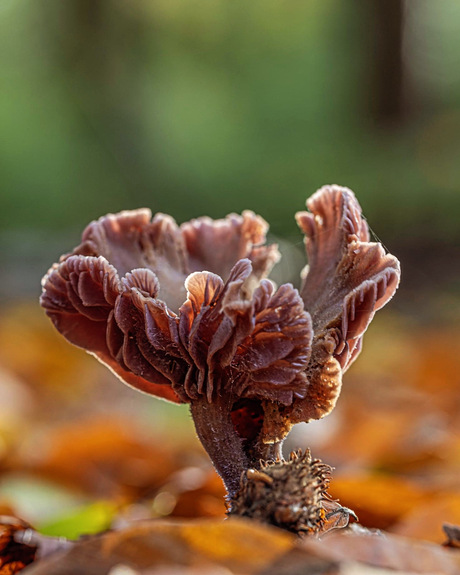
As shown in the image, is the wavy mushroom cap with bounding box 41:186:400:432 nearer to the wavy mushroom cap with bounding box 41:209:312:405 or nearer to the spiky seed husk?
the wavy mushroom cap with bounding box 41:209:312:405

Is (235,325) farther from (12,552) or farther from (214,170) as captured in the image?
(214,170)

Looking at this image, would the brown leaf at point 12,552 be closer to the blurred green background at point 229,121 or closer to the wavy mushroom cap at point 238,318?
the wavy mushroom cap at point 238,318

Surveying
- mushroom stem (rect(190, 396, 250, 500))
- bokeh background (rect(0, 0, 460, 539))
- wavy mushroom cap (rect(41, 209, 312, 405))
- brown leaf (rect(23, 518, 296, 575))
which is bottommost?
brown leaf (rect(23, 518, 296, 575))

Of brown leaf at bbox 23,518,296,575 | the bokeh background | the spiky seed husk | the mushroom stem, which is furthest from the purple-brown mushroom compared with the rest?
the bokeh background

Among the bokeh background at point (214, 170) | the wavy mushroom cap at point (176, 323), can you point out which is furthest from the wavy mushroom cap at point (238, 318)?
the bokeh background at point (214, 170)

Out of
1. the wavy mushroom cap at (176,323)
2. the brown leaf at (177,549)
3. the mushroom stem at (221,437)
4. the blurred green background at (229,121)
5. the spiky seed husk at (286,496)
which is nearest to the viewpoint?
the brown leaf at (177,549)

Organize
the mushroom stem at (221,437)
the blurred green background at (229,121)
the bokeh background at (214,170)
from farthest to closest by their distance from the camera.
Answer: the blurred green background at (229,121), the bokeh background at (214,170), the mushroom stem at (221,437)

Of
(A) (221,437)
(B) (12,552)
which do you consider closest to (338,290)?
(A) (221,437)
